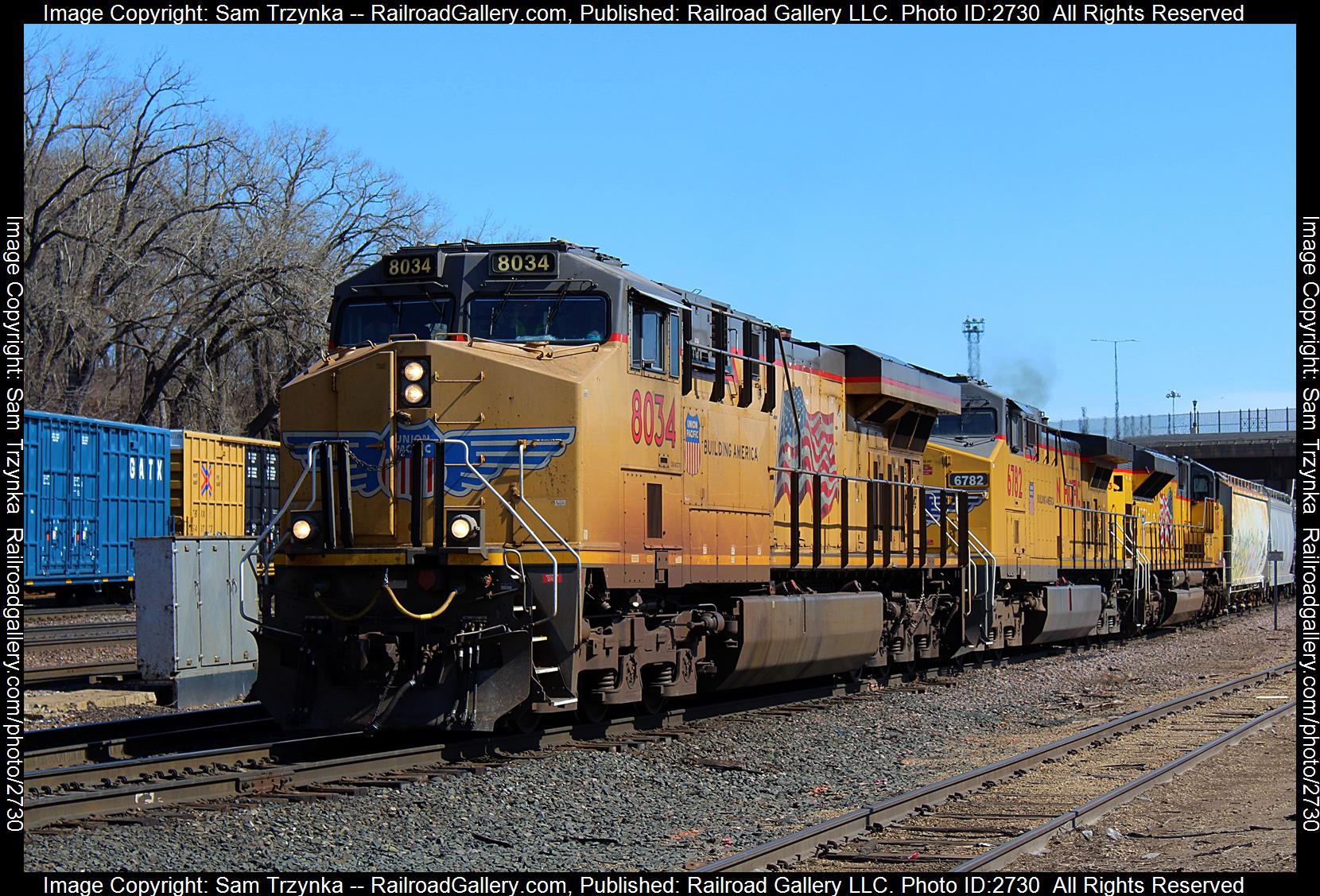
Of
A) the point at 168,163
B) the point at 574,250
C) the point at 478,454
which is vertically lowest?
the point at 478,454

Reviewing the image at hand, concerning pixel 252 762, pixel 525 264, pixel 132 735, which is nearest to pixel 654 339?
pixel 525 264

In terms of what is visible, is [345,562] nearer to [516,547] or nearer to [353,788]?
[516,547]

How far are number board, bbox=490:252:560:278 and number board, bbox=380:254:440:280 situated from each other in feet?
1.54

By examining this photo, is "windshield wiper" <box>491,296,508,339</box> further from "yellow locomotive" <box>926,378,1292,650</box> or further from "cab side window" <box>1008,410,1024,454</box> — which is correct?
"cab side window" <box>1008,410,1024,454</box>

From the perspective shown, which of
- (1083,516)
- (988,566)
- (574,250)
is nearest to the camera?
(574,250)

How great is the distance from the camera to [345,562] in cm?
974

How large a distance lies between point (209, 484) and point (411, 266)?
13.3 meters

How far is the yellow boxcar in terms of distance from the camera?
22172 mm

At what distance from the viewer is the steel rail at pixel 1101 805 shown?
6762 mm

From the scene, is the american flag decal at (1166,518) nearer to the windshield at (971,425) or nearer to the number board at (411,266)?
the windshield at (971,425)

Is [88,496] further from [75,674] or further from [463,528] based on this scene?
[463,528]
